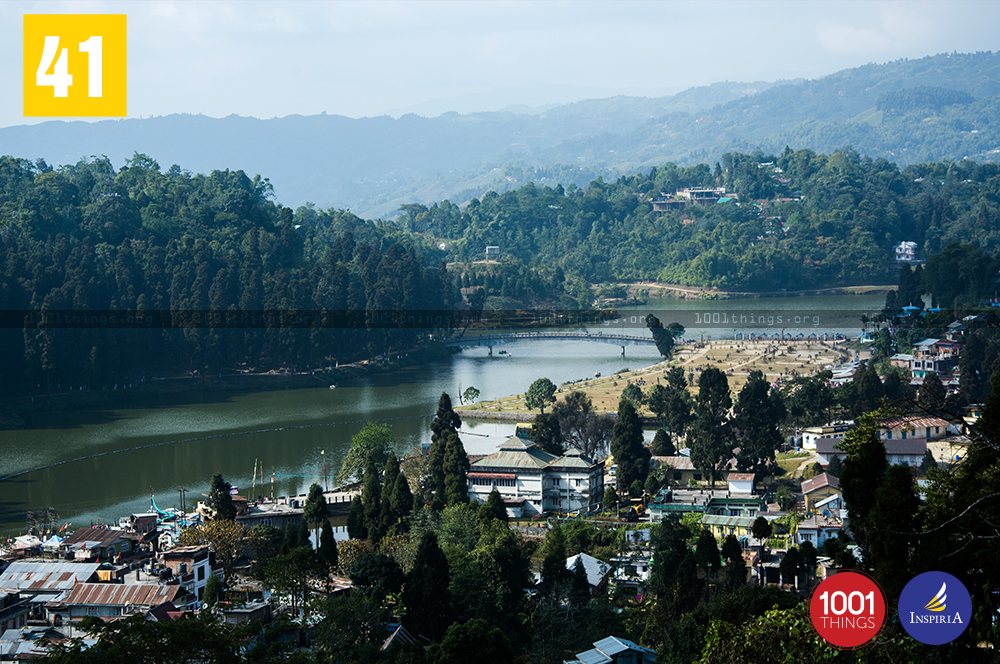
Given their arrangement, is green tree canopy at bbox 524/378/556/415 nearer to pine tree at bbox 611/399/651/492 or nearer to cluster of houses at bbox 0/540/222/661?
pine tree at bbox 611/399/651/492

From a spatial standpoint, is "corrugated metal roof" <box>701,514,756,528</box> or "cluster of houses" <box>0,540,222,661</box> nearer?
"cluster of houses" <box>0,540,222,661</box>

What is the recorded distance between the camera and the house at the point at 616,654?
11.8 metres

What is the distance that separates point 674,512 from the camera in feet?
62.0

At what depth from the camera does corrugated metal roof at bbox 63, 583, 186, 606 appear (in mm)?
13523

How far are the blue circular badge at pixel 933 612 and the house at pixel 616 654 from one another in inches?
247

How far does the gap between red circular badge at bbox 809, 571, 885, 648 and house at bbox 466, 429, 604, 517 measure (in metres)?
14.3

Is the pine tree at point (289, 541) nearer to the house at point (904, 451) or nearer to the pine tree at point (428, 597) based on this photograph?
the pine tree at point (428, 597)

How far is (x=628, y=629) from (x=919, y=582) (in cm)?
807

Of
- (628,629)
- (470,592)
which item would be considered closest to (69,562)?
(470,592)

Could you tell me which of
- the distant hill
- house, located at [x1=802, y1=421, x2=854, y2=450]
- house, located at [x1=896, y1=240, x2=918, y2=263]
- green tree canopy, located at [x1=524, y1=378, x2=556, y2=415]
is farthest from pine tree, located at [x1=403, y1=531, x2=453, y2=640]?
the distant hill

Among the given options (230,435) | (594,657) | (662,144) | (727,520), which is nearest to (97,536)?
(594,657)

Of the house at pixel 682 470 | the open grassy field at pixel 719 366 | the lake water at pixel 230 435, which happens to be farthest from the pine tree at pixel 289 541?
the open grassy field at pixel 719 366

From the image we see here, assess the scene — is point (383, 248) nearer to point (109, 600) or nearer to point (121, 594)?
point (121, 594)

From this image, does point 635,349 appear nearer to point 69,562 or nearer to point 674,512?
point 674,512
